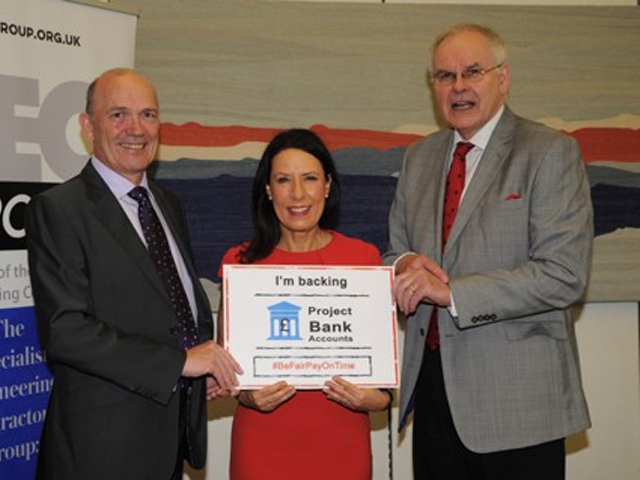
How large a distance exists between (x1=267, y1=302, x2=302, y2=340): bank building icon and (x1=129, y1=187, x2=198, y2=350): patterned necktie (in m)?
0.29

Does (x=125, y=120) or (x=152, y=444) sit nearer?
(x=152, y=444)

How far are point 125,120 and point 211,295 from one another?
1.80 m

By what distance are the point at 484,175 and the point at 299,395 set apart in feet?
3.50

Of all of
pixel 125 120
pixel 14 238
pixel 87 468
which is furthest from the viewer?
pixel 14 238

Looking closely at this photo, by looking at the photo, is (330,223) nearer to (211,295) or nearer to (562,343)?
(562,343)

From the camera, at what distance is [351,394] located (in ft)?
9.08

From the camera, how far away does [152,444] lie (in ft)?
8.86

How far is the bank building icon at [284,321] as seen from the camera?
2.79 metres

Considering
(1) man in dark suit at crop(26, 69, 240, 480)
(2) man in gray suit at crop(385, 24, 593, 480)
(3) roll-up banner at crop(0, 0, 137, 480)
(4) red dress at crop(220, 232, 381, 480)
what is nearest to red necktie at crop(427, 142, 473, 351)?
(2) man in gray suit at crop(385, 24, 593, 480)

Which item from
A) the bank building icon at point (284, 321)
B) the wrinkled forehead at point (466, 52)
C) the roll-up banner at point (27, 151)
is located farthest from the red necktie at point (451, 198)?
the roll-up banner at point (27, 151)

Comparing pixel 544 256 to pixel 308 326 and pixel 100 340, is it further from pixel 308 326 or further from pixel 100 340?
pixel 100 340

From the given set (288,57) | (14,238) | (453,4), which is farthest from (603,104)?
(14,238)

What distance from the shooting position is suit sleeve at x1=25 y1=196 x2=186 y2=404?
254 cm

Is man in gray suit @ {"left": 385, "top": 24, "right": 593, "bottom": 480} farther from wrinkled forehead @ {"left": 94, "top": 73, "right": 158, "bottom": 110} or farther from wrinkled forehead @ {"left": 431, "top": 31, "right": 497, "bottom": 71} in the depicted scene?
wrinkled forehead @ {"left": 94, "top": 73, "right": 158, "bottom": 110}
